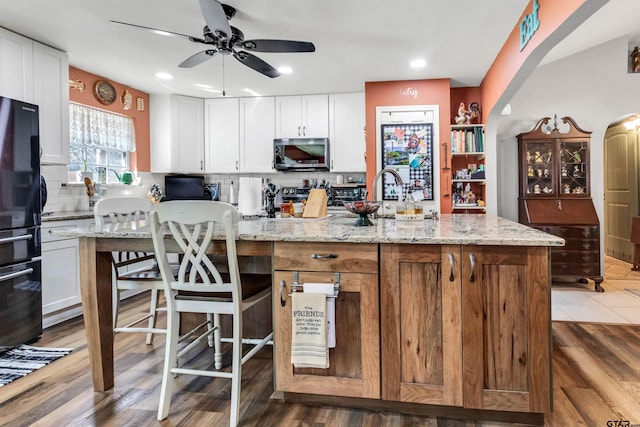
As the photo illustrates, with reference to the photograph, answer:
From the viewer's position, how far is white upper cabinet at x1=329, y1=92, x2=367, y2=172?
536 centimetres

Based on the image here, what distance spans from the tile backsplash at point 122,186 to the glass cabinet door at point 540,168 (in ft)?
6.88

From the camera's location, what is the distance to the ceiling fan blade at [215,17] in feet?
7.72

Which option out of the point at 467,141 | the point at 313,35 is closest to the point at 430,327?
the point at 313,35

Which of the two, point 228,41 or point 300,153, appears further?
point 300,153

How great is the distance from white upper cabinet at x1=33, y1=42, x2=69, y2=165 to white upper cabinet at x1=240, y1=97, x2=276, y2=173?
2273mm

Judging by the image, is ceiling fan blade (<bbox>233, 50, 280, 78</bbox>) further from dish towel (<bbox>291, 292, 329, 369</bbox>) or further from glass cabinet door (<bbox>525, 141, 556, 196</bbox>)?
glass cabinet door (<bbox>525, 141, 556, 196</bbox>)

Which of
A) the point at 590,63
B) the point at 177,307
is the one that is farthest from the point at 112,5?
the point at 590,63

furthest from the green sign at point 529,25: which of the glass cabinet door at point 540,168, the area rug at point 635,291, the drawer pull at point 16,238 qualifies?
the drawer pull at point 16,238

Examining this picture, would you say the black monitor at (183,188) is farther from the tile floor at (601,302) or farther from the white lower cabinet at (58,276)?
the tile floor at (601,302)

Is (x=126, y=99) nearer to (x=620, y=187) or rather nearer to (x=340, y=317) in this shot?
(x=340, y=317)

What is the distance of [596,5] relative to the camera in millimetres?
2180

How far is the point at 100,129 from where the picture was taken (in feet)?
15.2

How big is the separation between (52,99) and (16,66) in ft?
1.21

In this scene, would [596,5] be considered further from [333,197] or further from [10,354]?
[10,354]
